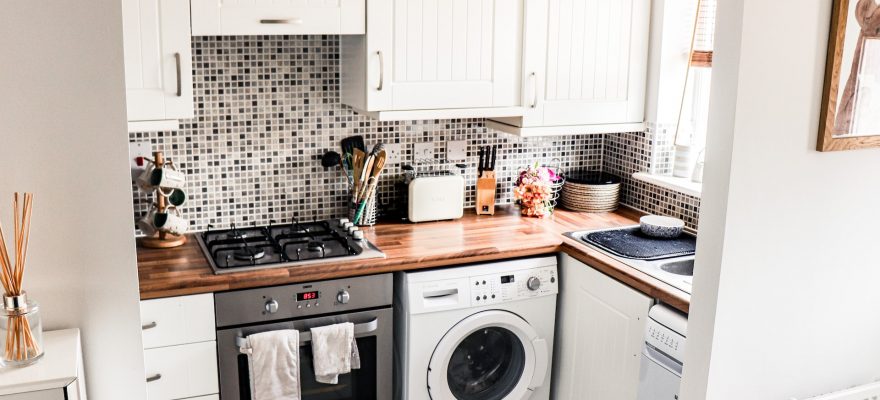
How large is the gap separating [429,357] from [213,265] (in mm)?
838

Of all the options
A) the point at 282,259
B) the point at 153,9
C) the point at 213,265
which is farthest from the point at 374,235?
the point at 153,9

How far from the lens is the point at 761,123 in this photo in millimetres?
2201

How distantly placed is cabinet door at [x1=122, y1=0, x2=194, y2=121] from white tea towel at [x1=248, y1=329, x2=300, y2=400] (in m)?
0.79

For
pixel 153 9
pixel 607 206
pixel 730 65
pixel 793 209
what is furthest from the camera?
pixel 607 206

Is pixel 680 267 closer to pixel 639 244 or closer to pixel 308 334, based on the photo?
pixel 639 244

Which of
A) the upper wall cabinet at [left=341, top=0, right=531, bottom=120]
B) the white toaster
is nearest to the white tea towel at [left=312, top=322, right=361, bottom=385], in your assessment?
the white toaster

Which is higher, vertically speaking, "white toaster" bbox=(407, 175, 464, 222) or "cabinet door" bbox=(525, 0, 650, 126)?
"cabinet door" bbox=(525, 0, 650, 126)

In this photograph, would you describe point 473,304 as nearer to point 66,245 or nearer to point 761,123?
point 761,123

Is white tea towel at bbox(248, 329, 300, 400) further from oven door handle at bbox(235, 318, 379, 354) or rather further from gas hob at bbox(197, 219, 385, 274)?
gas hob at bbox(197, 219, 385, 274)

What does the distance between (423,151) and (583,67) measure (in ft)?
2.42

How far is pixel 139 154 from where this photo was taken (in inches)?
120

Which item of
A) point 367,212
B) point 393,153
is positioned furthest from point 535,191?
point 367,212

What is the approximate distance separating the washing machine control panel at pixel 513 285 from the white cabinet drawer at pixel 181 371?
3.08ft

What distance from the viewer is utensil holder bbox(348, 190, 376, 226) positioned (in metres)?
3.29
